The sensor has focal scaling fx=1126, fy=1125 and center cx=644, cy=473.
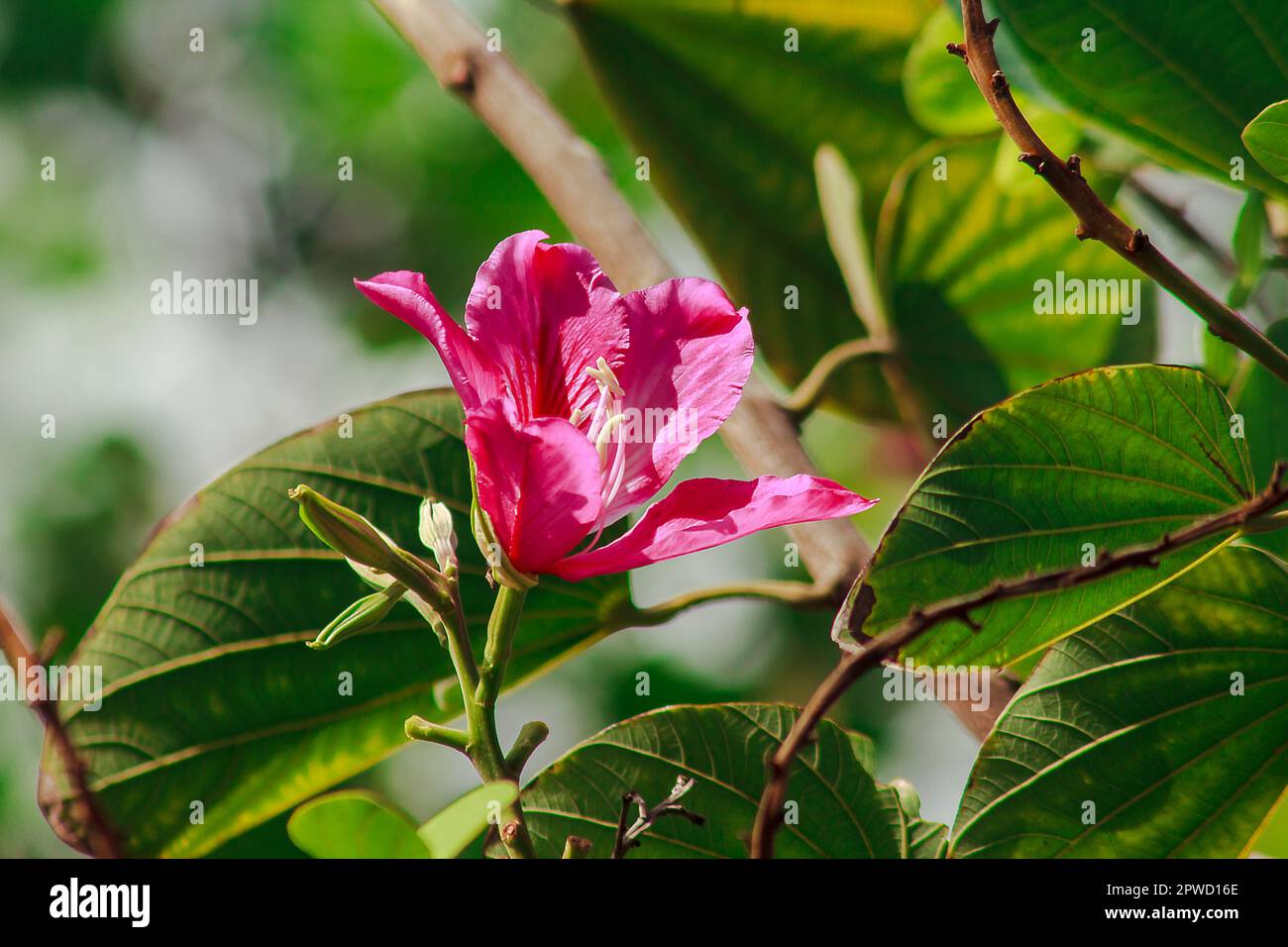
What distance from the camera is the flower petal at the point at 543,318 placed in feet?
1.64

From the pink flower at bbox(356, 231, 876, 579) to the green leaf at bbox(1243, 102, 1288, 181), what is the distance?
0.27m

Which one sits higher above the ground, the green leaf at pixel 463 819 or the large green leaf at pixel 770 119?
the large green leaf at pixel 770 119

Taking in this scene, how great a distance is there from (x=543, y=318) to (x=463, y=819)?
0.75 ft

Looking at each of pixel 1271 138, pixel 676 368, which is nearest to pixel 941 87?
pixel 1271 138

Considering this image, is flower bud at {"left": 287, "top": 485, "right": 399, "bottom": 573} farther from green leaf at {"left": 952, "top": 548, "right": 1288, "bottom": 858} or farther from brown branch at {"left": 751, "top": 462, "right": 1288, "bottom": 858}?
green leaf at {"left": 952, "top": 548, "right": 1288, "bottom": 858}

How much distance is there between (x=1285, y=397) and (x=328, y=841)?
622mm

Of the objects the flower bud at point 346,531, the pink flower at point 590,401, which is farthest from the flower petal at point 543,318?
the flower bud at point 346,531

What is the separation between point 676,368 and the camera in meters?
0.52

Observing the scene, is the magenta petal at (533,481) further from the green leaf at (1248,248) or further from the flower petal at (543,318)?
the green leaf at (1248,248)

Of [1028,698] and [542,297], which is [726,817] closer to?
[1028,698]

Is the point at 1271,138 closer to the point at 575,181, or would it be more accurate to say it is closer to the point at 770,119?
the point at 575,181

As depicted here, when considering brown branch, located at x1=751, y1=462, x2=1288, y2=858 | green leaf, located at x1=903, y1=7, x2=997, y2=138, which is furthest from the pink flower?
green leaf, located at x1=903, y1=7, x2=997, y2=138

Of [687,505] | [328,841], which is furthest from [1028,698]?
[328,841]

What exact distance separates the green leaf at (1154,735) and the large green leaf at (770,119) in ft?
1.87
